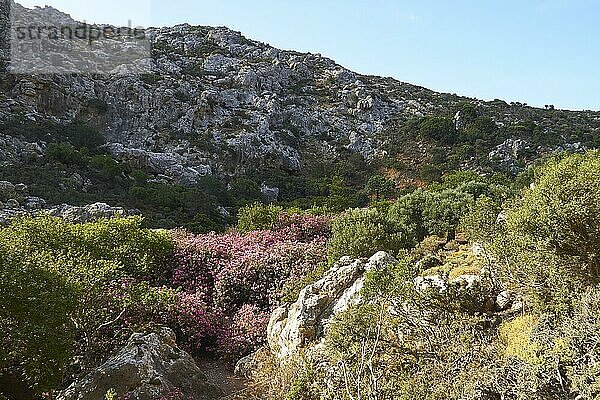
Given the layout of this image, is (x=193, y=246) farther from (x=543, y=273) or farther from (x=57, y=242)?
(x=543, y=273)

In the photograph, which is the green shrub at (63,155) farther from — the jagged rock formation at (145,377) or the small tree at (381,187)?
the jagged rock formation at (145,377)

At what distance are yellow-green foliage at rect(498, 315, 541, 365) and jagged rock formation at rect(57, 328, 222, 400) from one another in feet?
14.6

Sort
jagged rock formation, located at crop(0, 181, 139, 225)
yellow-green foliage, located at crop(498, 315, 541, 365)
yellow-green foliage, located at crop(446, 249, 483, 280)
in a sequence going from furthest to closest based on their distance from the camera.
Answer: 1. jagged rock formation, located at crop(0, 181, 139, 225)
2. yellow-green foliage, located at crop(446, 249, 483, 280)
3. yellow-green foliage, located at crop(498, 315, 541, 365)

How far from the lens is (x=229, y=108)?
4228 cm

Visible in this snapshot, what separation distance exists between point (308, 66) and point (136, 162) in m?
33.0

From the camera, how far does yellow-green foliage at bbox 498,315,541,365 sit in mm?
4246

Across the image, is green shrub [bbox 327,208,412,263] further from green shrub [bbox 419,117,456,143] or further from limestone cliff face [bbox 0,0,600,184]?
green shrub [bbox 419,117,456,143]

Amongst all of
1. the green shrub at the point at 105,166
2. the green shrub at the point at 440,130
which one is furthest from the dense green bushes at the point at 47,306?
the green shrub at the point at 440,130

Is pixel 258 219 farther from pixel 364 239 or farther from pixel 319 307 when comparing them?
pixel 319 307

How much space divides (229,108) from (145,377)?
1493 inches

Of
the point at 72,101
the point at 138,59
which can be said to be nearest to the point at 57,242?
the point at 72,101

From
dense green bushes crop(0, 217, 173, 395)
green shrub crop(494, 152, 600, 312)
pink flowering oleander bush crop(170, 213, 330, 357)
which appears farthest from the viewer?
pink flowering oleander bush crop(170, 213, 330, 357)

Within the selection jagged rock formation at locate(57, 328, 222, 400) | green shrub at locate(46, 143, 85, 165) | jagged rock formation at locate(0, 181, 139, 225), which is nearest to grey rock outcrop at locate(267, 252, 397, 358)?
jagged rock formation at locate(57, 328, 222, 400)

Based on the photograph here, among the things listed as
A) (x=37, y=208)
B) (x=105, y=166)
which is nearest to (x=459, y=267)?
(x=37, y=208)
